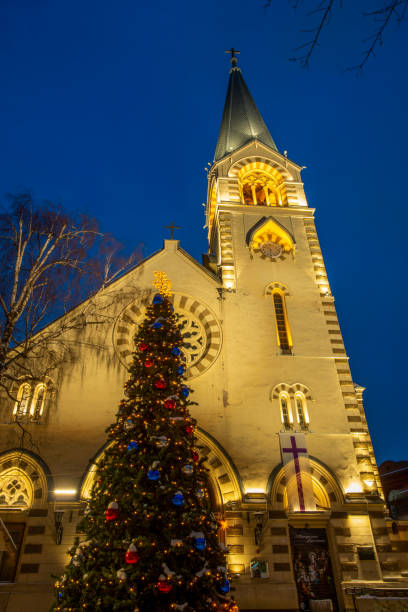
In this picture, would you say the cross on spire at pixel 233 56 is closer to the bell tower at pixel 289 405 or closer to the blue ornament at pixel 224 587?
the bell tower at pixel 289 405

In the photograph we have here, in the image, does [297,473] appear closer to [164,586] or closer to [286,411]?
[286,411]

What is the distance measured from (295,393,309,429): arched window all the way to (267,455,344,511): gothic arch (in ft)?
4.20

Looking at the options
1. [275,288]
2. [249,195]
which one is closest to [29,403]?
[275,288]

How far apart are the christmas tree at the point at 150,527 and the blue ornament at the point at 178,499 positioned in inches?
0.8

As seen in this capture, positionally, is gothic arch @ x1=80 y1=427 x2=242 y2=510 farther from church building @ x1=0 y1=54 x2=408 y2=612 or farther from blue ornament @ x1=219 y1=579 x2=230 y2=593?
blue ornament @ x1=219 y1=579 x2=230 y2=593

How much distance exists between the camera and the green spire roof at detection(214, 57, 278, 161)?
26266 millimetres

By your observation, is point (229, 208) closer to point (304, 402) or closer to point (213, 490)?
point (304, 402)

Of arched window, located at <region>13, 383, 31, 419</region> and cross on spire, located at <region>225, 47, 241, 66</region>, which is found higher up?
cross on spire, located at <region>225, 47, 241, 66</region>

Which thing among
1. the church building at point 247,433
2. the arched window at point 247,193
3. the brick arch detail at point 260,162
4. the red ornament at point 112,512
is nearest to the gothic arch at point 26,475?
the church building at point 247,433

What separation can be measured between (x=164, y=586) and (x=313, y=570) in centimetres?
787

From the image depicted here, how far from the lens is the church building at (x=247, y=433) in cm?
1252

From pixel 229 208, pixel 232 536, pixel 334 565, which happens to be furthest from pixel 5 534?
pixel 229 208

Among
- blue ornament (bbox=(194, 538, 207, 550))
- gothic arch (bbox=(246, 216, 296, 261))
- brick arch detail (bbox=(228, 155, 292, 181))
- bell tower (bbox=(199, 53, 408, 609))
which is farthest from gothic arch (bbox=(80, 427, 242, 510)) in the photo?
brick arch detail (bbox=(228, 155, 292, 181))

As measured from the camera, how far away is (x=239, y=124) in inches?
1086
